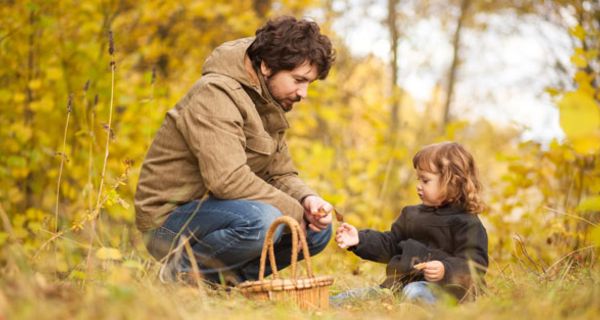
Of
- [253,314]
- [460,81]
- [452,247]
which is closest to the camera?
[253,314]

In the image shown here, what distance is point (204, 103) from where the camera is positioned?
2953 mm

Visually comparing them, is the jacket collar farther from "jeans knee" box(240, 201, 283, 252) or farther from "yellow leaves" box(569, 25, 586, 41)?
"yellow leaves" box(569, 25, 586, 41)

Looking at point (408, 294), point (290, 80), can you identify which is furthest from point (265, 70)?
point (408, 294)

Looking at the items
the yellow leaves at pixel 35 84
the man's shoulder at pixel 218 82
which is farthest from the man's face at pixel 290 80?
the yellow leaves at pixel 35 84

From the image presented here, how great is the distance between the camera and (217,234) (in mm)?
3035

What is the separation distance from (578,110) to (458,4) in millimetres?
7716

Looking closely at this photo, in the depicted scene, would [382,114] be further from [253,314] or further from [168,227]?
[253,314]

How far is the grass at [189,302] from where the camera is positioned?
5.41 feet

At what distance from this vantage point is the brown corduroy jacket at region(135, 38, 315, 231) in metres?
2.90

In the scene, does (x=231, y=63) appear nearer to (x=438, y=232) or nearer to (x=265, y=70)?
(x=265, y=70)

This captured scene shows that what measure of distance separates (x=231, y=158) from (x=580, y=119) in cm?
160

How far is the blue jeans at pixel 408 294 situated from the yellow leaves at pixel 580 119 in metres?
1.25

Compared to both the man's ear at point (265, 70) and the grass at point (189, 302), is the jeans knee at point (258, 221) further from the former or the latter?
the man's ear at point (265, 70)

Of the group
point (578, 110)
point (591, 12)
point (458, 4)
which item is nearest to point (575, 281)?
A: point (578, 110)
